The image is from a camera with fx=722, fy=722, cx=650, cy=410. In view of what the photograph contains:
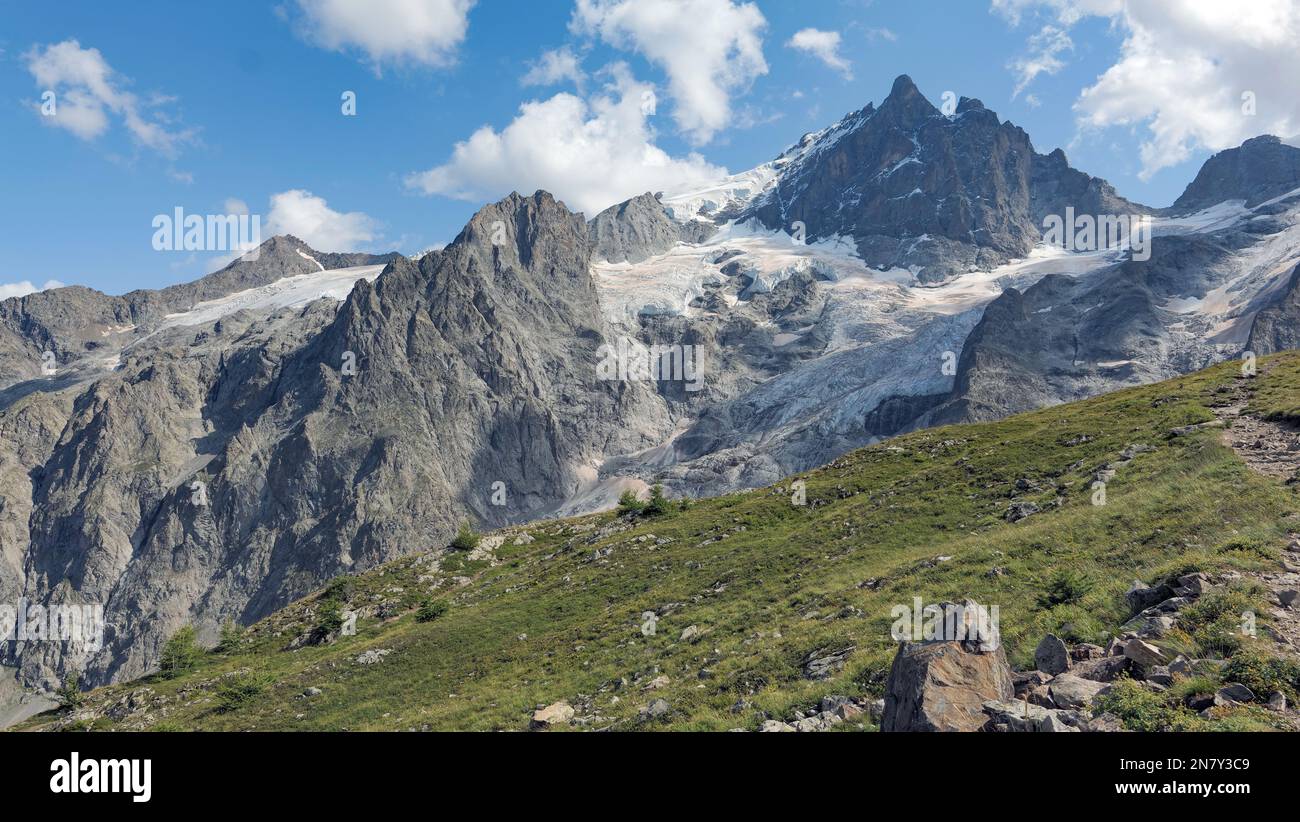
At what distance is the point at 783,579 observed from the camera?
34.0 m

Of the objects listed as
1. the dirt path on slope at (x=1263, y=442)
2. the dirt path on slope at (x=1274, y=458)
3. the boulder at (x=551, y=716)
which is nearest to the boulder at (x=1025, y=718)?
the dirt path on slope at (x=1274, y=458)

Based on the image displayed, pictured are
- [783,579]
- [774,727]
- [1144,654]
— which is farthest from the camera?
[783,579]

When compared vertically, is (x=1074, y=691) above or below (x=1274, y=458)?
below

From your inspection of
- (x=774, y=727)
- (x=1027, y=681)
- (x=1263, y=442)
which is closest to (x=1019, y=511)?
(x=1263, y=442)

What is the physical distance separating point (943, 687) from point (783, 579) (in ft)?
71.9

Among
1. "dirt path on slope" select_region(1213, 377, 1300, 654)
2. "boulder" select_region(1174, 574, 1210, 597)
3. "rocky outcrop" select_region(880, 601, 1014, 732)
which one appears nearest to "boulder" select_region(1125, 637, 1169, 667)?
"dirt path on slope" select_region(1213, 377, 1300, 654)

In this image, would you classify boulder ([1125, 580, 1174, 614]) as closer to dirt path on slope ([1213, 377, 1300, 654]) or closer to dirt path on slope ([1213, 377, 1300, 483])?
dirt path on slope ([1213, 377, 1300, 654])

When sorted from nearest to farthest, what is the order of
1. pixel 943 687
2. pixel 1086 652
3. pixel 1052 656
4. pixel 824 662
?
1. pixel 943 687
2. pixel 1052 656
3. pixel 1086 652
4. pixel 824 662

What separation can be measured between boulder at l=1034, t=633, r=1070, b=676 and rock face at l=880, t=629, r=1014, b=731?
6.03 feet

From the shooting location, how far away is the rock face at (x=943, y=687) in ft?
39.0

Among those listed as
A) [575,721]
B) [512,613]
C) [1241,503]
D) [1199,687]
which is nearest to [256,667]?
[512,613]

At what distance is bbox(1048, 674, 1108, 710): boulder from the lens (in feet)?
42.4

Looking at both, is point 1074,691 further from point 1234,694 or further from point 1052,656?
point 1234,694
